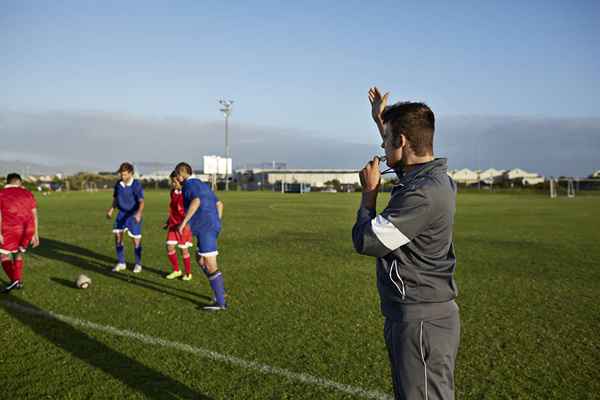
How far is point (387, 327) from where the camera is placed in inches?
99.7

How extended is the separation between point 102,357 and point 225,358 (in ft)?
4.12

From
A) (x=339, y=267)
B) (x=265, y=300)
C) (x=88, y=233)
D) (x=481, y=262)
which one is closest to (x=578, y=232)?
(x=481, y=262)

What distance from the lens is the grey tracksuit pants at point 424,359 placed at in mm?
2355

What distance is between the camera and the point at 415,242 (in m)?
2.41

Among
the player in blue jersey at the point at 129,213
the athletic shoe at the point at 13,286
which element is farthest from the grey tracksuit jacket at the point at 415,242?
the player in blue jersey at the point at 129,213

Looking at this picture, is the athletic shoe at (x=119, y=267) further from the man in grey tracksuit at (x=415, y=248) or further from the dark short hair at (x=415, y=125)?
the dark short hair at (x=415, y=125)

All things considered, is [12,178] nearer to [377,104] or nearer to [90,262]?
[90,262]

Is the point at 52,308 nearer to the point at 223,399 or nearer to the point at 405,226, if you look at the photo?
the point at 223,399

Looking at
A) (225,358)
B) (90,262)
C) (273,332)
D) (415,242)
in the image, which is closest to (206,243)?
(273,332)

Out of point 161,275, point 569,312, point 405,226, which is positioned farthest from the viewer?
point 161,275

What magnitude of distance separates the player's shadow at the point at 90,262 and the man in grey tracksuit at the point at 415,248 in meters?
4.96

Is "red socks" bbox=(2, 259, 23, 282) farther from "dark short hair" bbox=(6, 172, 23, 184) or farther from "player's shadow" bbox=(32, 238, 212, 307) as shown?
"dark short hair" bbox=(6, 172, 23, 184)

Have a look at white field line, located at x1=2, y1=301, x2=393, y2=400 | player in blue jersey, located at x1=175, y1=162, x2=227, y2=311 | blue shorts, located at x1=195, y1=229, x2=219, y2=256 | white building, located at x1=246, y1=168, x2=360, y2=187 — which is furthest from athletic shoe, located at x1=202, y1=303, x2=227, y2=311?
white building, located at x1=246, y1=168, x2=360, y2=187

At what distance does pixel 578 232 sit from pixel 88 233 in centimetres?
1714
